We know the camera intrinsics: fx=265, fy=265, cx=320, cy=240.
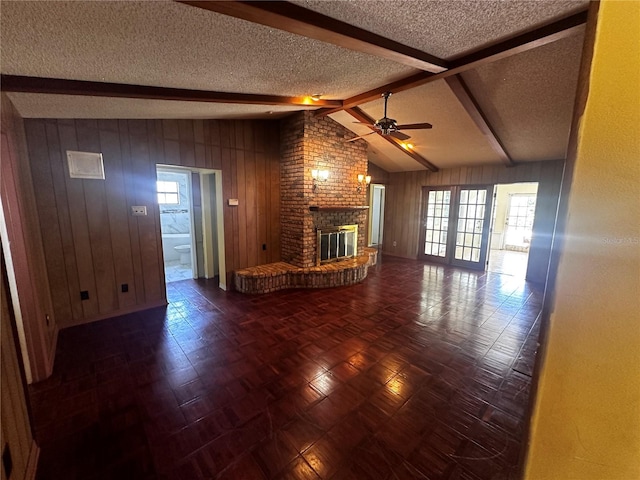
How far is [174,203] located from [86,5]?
22.5ft

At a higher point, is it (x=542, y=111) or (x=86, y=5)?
(x=542, y=111)

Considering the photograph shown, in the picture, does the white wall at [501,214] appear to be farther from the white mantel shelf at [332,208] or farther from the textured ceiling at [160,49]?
the textured ceiling at [160,49]

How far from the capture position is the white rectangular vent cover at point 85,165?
114 inches

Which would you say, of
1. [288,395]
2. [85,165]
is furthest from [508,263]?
[85,165]

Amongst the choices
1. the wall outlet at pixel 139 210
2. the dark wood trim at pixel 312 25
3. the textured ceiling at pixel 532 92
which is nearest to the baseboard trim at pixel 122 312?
the wall outlet at pixel 139 210

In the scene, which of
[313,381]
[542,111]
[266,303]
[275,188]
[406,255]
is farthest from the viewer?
[406,255]

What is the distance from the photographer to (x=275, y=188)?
4754 millimetres

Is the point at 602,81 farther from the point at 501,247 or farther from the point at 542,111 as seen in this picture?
the point at 501,247

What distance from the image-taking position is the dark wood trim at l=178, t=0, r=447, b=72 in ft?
4.67

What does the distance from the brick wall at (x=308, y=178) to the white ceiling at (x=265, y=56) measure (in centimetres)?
79

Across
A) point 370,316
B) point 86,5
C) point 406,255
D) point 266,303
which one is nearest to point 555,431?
point 86,5

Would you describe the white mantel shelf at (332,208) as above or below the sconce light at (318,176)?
below

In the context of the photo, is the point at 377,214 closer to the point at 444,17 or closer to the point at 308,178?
the point at 308,178

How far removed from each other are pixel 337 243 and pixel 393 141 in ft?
7.38
